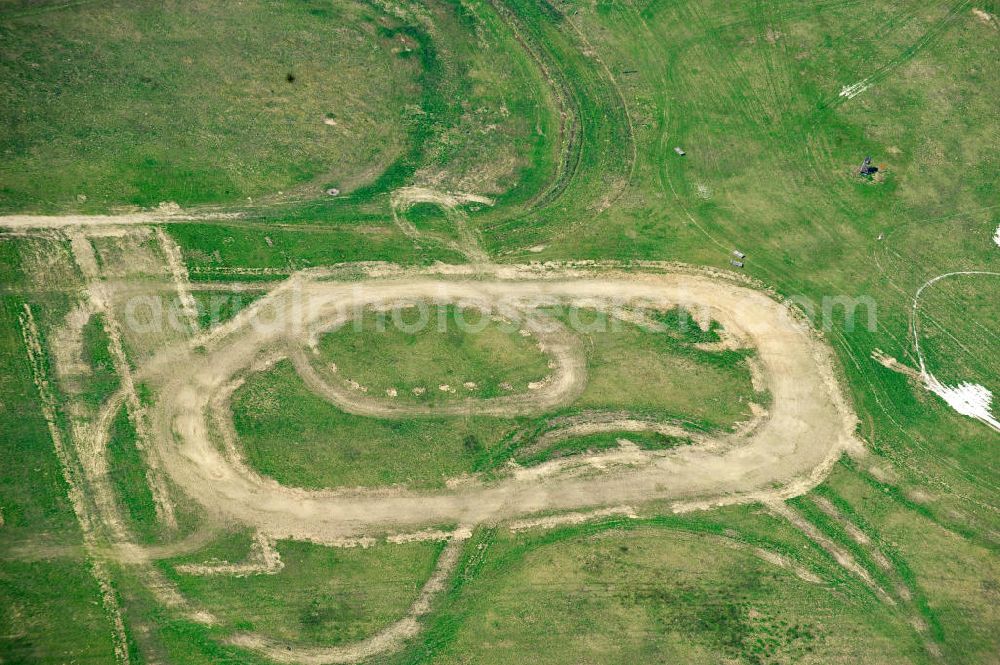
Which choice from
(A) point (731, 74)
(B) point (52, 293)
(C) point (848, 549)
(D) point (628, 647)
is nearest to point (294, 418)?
(B) point (52, 293)

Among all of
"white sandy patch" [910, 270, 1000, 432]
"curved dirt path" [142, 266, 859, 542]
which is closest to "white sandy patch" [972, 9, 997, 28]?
"white sandy patch" [910, 270, 1000, 432]

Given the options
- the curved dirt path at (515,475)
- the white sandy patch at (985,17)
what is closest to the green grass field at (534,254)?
the white sandy patch at (985,17)

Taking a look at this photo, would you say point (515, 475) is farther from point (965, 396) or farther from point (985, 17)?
point (985, 17)

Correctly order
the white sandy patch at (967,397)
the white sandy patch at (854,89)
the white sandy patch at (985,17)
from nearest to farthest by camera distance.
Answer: the white sandy patch at (967,397) < the white sandy patch at (854,89) < the white sandy patch at (985,17)

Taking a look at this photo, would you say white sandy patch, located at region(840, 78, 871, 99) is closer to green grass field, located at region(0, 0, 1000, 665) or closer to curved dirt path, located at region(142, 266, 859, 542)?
green grass field, located at region(0, 0, 1000, 665)

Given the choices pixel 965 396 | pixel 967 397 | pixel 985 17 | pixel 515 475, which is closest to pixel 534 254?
pixel 515 475

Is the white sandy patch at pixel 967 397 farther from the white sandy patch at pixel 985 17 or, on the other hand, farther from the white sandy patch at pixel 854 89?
the white sandy patch at pixel 985 17

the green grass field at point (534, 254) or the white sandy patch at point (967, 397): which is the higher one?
the green grass field at point (534, 254)
